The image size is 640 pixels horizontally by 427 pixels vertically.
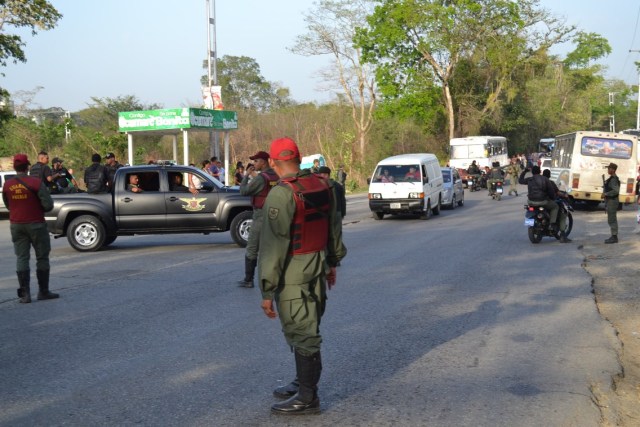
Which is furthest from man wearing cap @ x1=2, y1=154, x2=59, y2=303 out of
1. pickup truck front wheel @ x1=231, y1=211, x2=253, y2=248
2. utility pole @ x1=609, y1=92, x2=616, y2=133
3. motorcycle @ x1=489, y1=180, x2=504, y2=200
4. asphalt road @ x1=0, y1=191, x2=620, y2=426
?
utility pole @ x1=609, y1=92, x2=616, y2=133

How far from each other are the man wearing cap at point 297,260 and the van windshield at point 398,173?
17797 mm

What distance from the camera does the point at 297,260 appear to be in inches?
200

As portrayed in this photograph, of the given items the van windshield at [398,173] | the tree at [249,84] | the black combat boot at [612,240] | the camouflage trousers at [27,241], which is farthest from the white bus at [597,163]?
the tree at [249,84]

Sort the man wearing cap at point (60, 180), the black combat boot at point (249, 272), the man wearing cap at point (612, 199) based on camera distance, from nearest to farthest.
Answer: the black combat boot at point (249, 272) → the man wearing cap at point (612, 199) → the man wearing cap at point (60, 180)

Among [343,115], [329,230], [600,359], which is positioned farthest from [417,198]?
[343,115]

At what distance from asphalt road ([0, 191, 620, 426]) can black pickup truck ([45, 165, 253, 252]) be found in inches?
88.4

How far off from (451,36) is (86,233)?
44.9m

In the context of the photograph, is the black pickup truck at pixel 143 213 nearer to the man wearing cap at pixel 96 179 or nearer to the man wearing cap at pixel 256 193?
the man wearing cap at pixel 96 179

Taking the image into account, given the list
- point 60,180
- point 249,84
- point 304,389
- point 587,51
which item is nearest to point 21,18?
point 60,180

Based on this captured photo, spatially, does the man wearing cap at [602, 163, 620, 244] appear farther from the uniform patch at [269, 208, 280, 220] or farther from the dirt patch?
the uniform patch at [269, 208, 280, 220]

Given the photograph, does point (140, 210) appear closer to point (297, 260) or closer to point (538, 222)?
point (538, 222)

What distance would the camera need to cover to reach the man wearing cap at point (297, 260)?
16.4 feet

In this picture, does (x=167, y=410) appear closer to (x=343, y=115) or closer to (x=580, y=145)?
(x=580, y=145)

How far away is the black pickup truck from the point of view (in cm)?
1539
